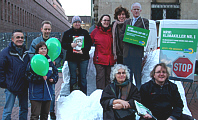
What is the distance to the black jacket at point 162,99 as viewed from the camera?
145 inches

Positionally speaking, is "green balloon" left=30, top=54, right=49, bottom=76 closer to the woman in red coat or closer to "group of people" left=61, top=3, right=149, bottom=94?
"group of people" left=61, top=3, right=149, bottom=94

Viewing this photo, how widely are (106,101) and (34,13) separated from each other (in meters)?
55.2

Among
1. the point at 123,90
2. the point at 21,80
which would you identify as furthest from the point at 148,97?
the point at 21,80

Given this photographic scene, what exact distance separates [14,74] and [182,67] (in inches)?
131

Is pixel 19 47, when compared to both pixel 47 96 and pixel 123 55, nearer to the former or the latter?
pixel 47 96

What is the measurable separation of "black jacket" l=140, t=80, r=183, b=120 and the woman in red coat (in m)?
1.42

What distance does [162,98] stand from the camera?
3.71m

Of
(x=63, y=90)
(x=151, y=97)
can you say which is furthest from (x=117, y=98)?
(x=63, y=90)

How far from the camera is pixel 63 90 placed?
5.70 m

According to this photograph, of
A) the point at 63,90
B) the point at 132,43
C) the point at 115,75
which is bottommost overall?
the point at 63,90

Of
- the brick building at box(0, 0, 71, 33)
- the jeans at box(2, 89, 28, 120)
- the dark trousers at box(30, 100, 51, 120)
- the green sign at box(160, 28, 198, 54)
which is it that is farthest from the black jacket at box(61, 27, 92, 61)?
the brick building at box(0, 0, 71, 33)

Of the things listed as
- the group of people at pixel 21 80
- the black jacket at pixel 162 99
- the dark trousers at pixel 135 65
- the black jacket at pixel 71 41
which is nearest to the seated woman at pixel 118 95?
the black jacket at pixel 162 99

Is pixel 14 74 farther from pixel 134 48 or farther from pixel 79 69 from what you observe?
pixel 134 48

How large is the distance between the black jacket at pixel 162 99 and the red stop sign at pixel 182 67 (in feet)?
3.52
